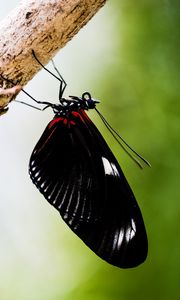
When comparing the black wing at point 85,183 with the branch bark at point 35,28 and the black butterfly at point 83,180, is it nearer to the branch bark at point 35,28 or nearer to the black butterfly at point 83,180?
the black butterfly at point 83,180

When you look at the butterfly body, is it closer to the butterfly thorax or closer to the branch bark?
the butterfly thorax

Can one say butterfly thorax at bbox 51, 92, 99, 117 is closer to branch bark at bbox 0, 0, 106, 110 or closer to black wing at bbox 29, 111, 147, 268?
black wing at bbox 29, 111, 147, 268

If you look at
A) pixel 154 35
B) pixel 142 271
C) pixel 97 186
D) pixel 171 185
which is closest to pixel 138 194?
pixel 171 185

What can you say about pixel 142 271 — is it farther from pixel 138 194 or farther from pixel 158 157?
pixel 158 157

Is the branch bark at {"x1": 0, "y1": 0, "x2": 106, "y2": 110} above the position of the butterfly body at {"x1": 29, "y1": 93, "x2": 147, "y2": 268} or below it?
above

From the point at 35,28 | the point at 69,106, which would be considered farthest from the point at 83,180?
the point at 35,28

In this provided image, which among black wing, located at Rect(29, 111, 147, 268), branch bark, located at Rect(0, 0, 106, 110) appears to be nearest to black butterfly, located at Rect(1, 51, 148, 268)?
black wing, located at Rect(29, 111, 147, 268)
